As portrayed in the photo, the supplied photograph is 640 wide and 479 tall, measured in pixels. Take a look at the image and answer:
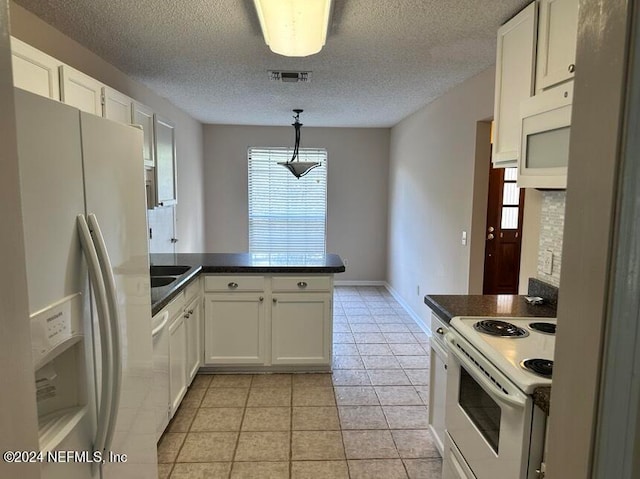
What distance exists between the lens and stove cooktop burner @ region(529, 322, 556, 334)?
1762 millimetres

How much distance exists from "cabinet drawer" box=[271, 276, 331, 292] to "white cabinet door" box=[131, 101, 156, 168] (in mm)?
1245

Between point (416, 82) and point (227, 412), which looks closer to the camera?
point (227, 412)

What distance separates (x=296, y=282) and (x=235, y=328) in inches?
23.7

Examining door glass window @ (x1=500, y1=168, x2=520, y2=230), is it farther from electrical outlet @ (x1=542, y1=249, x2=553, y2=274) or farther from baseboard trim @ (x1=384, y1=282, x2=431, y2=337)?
electrical outlet @ (x1=542, y1=249, x2=553, y2=274)

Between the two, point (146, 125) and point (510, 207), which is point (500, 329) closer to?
point (146, 125)

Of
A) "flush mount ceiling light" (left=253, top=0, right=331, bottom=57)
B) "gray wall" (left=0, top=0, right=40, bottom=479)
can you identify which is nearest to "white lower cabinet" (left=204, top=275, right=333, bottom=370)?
"flush mount ceiling light" (left=253, top=0, right=331, bottom=57)

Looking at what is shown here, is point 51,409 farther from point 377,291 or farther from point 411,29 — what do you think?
point 377,291

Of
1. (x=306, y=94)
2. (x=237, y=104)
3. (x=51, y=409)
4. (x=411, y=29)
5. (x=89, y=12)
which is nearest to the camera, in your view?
(x=51, y=409)

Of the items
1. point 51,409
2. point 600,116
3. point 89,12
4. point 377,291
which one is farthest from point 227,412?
point 377,291

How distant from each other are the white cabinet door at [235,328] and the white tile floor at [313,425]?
175 millimetres

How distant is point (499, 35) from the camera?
2299mm

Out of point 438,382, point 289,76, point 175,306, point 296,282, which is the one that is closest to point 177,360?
point 175,306

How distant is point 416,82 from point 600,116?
3.27m

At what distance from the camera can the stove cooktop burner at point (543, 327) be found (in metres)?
1.76
